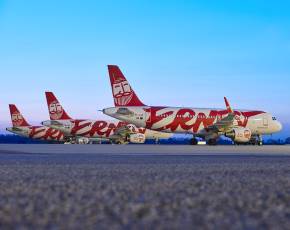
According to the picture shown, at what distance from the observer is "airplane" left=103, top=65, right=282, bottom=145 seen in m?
33.9

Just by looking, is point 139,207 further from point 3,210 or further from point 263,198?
point 263,198

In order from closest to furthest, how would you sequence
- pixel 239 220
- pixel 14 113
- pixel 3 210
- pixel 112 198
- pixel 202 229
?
1. pixel 202 229
2. pixel 239 220
3. pixel 3 210
4. pixel 112 198
5. pixel 14 113

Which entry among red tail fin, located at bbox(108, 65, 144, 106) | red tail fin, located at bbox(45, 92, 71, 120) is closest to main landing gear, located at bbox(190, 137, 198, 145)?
red tail fin, located at bbox(108, 65, 144, 106)

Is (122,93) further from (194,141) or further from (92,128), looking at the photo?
(92,128)

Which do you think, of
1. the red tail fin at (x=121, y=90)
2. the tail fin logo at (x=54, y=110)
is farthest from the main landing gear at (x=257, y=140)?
the tail fin logo at (x=54, y=110)

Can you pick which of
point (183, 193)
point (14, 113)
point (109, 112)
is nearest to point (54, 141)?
point (14, 113)

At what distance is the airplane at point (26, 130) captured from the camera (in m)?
55.2

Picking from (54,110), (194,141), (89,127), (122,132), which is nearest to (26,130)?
(54,110)

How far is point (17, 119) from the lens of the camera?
182 ft

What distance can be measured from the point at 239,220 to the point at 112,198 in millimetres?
882

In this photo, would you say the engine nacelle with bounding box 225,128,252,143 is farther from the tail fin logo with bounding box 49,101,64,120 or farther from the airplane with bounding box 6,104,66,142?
the airplane with bounding box 6,104,66,142

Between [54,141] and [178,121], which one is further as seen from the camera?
[54,141]

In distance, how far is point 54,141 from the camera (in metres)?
64.1

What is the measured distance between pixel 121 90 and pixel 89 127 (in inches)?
692
